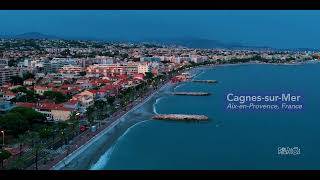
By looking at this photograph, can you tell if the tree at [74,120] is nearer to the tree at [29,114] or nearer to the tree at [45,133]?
the tree at [29,114]

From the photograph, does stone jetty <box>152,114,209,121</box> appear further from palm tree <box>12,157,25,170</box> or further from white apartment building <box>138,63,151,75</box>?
white apartment building <box>138,63,151,75</box>

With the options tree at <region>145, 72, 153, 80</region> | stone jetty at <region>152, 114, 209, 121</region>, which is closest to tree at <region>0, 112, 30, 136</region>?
stone jetty at <region>152, 114, 209, 121</region>

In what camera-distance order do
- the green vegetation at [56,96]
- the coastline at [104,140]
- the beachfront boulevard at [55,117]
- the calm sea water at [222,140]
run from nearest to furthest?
1. the calm sea water at [222,140]
2. the coastline at [104,140]
3. the beachfront boulevard at [55,117]
4. the green vegetation at [56,96]

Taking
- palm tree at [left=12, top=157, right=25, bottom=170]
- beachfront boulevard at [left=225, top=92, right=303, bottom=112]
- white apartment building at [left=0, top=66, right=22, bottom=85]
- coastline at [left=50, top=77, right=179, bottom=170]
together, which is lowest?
coastline at [left=50, top=77, right=179, bottom=170]

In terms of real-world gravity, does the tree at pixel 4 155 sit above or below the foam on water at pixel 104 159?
above

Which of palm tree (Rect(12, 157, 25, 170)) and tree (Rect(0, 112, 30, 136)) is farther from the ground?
tree (Rect(0, 112, 30, 136))

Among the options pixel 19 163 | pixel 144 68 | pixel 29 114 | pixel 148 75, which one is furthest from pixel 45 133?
pixel 144 68

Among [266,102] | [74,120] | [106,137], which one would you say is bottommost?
[106,137]

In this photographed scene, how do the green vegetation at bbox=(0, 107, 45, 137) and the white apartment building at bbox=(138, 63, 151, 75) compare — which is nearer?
the green vegetation at bbox=(0, 107, 45, 137)

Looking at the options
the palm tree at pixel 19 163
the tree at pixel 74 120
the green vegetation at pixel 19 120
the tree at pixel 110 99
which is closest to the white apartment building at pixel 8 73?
the tree at pixel 110 99

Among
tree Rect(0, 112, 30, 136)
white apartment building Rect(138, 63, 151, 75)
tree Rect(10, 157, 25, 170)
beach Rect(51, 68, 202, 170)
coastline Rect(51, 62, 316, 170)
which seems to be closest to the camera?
tree Rect(10, 157, 25, 170)

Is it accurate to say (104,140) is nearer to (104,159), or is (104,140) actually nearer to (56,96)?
(104,159)

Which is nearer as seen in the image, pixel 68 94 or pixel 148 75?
pixel 68 94
